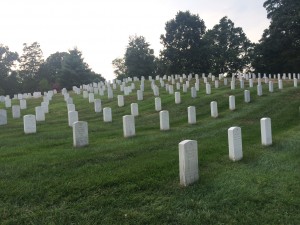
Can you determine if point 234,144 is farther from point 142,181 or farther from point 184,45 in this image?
point 184,45

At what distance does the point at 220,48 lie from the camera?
2472 inches

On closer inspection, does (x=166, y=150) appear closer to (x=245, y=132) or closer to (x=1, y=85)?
(x=245, y=132)

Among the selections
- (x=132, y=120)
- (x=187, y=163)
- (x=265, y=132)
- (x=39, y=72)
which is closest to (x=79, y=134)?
(x=132, y=120)

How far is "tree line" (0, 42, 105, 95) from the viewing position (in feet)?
191

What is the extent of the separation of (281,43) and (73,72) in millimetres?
33064

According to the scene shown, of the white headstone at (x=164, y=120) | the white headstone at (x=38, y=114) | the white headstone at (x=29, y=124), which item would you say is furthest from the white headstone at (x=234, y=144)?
the white headstone at (x=38, y=114)

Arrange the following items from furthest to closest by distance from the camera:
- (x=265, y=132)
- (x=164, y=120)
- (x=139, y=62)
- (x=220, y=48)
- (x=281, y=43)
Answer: (x=139, y=62) → (x=220, y=48) → (x=281, y=43) → (x=164, y=120) → (x=265, y=132)

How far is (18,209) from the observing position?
5598 millimetres

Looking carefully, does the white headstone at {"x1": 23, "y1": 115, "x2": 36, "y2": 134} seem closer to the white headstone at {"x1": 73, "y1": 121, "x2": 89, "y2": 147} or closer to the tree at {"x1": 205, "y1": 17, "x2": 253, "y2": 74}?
the white headstone at {"x1": 73, "y1": 121, "x2": 89, "y2": 147}

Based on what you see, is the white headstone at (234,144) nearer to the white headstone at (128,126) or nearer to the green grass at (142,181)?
the green grass at (142,181)

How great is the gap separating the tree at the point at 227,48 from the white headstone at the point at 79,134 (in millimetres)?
51935

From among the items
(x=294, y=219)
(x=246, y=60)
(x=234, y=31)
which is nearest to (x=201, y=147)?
(x=294, y=219)

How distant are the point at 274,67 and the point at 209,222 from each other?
5352cm

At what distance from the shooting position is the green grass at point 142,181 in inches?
222
